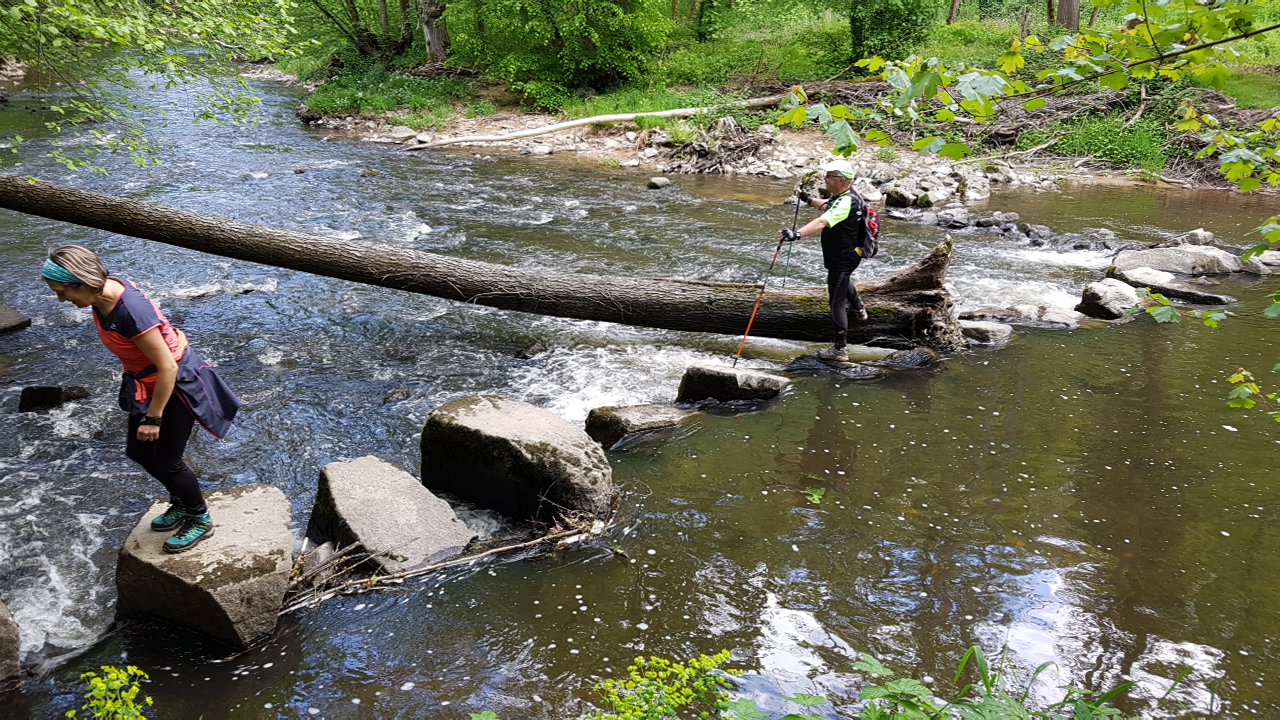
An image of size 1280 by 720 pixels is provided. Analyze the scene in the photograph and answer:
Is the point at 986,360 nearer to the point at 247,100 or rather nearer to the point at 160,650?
the point at 160,650

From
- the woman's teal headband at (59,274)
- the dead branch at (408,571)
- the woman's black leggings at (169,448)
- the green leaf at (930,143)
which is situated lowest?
the dead branch at (408,571)

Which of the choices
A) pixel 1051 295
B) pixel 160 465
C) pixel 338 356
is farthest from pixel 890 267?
pixel 160 465

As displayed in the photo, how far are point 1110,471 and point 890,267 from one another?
21.4 ft

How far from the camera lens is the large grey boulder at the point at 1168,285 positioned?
11.0 m

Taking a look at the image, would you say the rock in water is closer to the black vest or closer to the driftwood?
the black vest

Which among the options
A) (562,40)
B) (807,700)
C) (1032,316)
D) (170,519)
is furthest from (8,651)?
(562,40)

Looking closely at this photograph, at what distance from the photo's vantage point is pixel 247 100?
962 cm

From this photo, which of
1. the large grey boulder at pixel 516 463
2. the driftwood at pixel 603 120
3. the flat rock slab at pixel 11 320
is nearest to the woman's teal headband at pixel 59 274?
the large grey boulder at pixel 516 463

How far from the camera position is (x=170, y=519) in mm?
4871

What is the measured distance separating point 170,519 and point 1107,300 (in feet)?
34.8

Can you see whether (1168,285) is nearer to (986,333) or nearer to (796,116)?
(986,333)

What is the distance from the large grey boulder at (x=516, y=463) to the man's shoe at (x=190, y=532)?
1.72 meters

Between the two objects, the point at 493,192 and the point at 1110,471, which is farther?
the point at 493,192

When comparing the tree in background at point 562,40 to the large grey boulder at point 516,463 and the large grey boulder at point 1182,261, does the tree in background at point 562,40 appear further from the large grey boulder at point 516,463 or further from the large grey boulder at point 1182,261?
the large grey boulder at point 516,463
